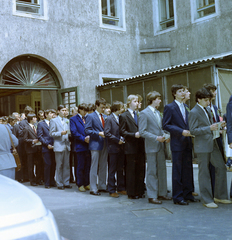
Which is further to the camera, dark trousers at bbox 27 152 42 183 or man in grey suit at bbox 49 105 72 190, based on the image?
dark trousers at bbox 27 152 42 183

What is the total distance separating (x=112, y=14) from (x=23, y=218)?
592 inches

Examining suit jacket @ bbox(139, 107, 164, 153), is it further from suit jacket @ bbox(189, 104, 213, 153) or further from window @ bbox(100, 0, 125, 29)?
window @ bbox(100, 0, 125, 29)

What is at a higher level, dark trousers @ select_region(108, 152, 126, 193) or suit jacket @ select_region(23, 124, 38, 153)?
suit jacket @ select_region(23, 124, 38, 153)

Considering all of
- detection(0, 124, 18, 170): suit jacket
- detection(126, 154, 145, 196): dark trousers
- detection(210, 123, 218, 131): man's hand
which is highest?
detection(210, 123, 218, 131): man's hand

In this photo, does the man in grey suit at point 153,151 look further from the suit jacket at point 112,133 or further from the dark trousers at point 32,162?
the dark trousers at point 32,162

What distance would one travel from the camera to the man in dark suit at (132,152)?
22.6ft

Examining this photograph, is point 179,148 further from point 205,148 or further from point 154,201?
point 154,201

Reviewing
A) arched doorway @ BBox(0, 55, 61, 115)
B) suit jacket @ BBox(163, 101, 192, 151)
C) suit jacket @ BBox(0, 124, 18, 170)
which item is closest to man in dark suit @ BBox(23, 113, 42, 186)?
suit jacket @ BBox(0, 124, 18, 170)

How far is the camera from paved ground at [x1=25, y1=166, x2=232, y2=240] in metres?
4.50

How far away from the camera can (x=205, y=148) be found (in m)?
5.82

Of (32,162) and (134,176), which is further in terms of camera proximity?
(32,162)

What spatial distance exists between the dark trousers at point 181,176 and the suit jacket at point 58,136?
3.24 meters

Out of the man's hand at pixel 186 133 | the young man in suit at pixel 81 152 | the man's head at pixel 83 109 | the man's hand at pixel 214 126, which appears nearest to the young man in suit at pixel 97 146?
the young man in suit at pixel 81 152

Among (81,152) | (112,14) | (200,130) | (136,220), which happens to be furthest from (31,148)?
(112,14)
